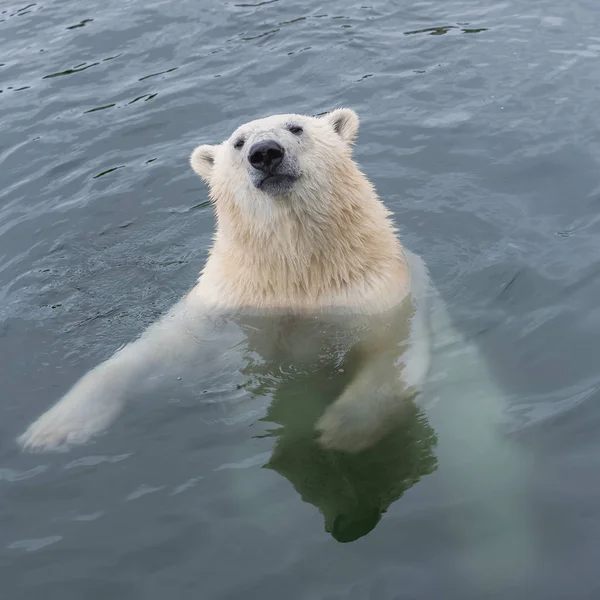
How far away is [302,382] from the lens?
19.6 ft

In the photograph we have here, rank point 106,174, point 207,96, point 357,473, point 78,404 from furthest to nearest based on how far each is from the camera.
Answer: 1. point 207,96
2. point 106,174
3. point 78,404
4. point 357,473

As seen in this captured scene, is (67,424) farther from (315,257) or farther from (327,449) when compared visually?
(315,257)

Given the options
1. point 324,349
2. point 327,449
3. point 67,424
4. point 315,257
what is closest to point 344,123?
point 315,257

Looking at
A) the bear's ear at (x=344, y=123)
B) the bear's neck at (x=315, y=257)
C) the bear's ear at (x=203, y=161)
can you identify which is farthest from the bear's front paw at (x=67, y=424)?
the bear's ear at (x=344, y=123)

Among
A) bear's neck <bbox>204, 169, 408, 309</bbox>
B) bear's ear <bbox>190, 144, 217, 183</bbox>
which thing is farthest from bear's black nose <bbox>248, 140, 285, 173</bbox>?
bear's ear <bbox>190, 144, 217, 183</bbox>

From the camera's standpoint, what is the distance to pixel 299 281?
620 cm

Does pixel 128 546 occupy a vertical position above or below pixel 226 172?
below

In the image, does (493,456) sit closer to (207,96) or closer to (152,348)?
(152,348)

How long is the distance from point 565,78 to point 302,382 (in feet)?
18.8

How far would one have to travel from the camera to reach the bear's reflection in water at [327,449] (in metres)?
4.86

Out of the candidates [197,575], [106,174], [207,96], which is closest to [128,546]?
[197,575]

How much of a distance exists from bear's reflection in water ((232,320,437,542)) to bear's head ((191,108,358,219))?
104cm

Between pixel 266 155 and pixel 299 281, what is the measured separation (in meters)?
1.18

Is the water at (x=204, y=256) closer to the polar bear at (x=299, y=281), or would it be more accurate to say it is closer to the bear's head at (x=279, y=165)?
the polar bear at (x=299, y=281)
